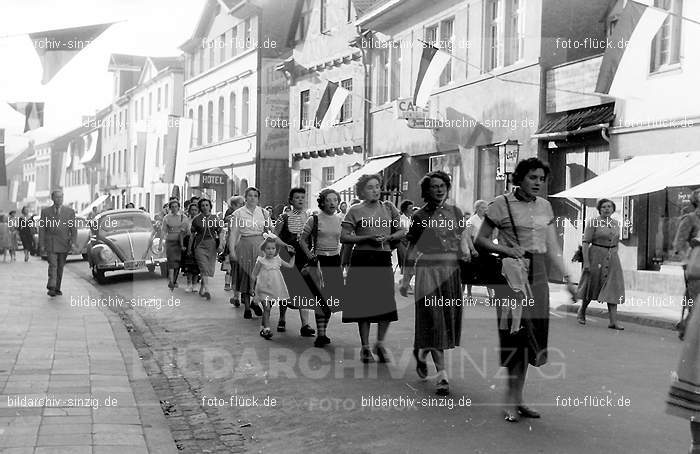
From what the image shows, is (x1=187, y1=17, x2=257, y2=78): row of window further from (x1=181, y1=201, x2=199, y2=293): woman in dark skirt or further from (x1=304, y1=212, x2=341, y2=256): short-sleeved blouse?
(x1=304, y1=212, x2=341, y2=256): short-sleeved blouse

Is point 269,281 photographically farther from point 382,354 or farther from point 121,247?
point 121,247

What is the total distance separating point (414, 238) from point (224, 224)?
913cm

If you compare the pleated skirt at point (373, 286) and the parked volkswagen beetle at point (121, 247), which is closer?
the pleated skirt at point (373, 286)

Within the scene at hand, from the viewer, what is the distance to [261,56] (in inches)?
1513

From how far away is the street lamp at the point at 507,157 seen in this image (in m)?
19.3

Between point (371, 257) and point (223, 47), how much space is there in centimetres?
3774

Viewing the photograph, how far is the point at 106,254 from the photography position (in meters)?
18.2

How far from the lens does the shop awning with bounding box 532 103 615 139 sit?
17328 mm

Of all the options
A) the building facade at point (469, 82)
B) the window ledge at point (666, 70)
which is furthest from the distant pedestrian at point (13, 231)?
the window ledge at point (666, 70)

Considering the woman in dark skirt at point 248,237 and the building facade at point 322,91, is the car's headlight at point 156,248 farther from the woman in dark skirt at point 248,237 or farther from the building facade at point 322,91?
the building facade at point 322,91

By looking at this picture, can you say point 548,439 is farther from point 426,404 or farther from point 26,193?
point 26,193

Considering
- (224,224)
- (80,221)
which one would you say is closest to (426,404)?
(224,224)

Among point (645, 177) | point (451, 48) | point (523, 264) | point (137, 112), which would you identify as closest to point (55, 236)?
point (645, 177)

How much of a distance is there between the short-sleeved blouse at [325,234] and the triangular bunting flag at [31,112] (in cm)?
1669
